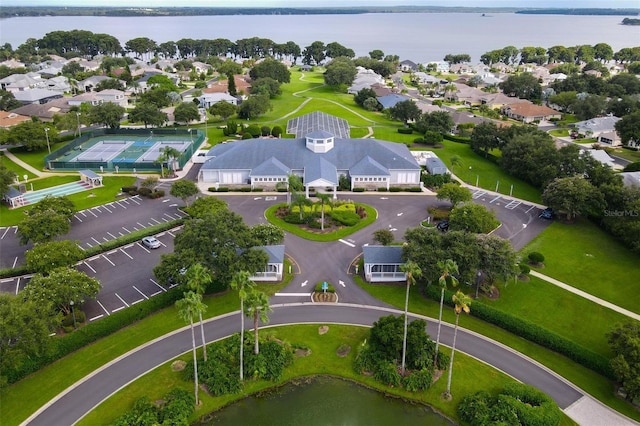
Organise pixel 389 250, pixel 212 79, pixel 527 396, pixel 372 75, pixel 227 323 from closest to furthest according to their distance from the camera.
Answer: pixel 527 396, pixel 227 323, pixel 389 250, pixel 372 75, pixel 212 79

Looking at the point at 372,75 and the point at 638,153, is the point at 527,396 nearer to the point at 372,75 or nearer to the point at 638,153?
the point at 638,153

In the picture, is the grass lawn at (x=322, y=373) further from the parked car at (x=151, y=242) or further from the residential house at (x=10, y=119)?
the residential house at (x=10, y=119)

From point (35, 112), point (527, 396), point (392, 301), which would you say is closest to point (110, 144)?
point (35, 112)

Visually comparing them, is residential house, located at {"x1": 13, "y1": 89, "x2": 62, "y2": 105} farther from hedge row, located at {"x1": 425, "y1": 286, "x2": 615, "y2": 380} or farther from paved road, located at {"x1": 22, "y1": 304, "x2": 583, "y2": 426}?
hedge row, located at {"x1": 425, "y1": 286, "x2": 615, "y2": 380}

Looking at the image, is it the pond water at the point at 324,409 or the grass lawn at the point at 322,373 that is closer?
the pond water at the point at 324,409

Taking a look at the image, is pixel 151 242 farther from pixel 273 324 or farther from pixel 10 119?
pixel 10 119

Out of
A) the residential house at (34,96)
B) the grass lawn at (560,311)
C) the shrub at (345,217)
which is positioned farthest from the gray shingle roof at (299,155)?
the residential house at (34,96)

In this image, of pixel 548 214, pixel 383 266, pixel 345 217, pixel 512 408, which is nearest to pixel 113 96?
pixel 345 217
